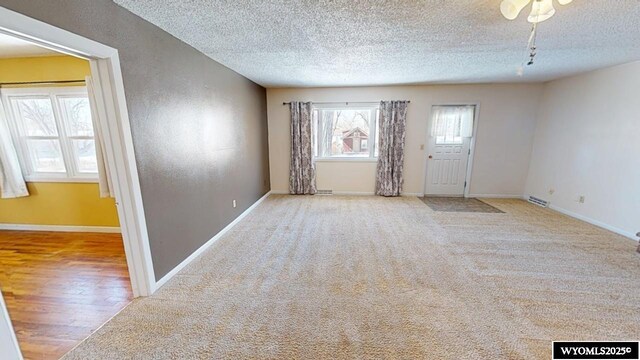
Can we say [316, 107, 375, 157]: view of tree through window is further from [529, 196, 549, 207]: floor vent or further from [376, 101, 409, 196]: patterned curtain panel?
[529, 196, 549, 207]: floor vent

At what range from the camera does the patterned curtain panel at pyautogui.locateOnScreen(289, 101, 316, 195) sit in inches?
203

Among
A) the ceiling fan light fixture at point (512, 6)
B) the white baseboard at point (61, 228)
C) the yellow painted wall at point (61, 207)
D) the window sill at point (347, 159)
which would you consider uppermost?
the ceiling fan light fixture at point (512, 6)

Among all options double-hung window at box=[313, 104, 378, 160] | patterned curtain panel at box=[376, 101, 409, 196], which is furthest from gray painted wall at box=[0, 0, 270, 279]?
patterned curtain panel at box=[376, 101, 409, 196]

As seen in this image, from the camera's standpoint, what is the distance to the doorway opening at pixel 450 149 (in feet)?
16.3

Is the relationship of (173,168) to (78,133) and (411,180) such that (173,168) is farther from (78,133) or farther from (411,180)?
(411,180)

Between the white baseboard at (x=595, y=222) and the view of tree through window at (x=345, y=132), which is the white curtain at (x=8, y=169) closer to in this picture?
the view of tree through window at (x=345, y=132)

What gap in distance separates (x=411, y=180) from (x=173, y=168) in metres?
4.49

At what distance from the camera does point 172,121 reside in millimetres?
2322

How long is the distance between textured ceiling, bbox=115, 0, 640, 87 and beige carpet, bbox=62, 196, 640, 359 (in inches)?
88.5

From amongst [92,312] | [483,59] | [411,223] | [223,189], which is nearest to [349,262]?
[411,223]

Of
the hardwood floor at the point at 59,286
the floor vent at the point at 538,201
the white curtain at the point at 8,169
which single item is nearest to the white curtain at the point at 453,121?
the floor vent at the point at 538,201

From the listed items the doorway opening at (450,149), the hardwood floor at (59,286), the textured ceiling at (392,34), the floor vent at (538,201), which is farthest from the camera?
the doorway opening at (450,149)

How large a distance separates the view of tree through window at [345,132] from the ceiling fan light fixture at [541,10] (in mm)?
3420

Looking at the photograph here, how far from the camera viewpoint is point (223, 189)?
11.0ft
